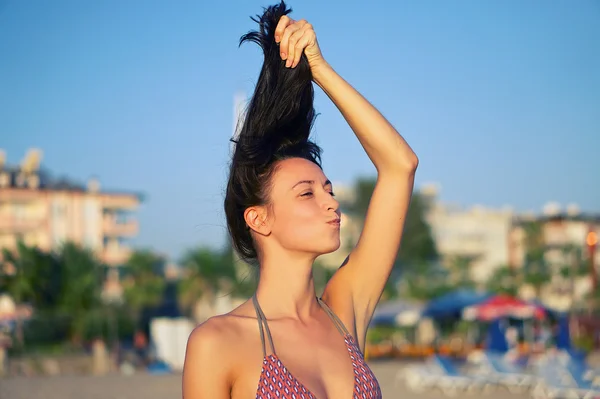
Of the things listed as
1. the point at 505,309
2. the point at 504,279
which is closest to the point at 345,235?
the point at 504,279

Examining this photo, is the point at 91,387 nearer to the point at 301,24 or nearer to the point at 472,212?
the point at 301,24

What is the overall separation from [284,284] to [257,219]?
0.18 meters

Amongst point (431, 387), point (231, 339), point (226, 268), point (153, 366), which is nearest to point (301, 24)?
point (231, 339)

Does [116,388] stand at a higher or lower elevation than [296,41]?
lower

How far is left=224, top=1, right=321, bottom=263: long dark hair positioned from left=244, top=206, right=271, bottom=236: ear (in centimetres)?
2

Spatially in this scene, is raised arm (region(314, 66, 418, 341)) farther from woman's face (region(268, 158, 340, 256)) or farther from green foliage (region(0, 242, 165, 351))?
green foliage (region(0, 242, 165, 351))

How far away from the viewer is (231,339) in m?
2.23

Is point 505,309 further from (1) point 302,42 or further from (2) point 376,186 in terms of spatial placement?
(1) point 302,42

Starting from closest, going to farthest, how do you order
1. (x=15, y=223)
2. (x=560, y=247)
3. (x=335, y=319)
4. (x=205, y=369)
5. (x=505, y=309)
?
(x=205, y=369) → (x=335, y=319) → (x=505, y=309) → (x=15, y=223) → (x=560, y=247)

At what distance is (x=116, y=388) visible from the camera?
2105 centimetres

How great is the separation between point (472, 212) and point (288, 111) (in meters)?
80.8

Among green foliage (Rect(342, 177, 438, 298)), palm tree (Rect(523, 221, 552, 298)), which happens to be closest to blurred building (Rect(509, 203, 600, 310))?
palm tree (Rect(523, 221, 552, 298))

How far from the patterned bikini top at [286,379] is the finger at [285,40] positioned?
631 millimetres

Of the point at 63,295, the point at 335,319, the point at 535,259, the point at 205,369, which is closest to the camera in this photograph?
the point at 205,369
